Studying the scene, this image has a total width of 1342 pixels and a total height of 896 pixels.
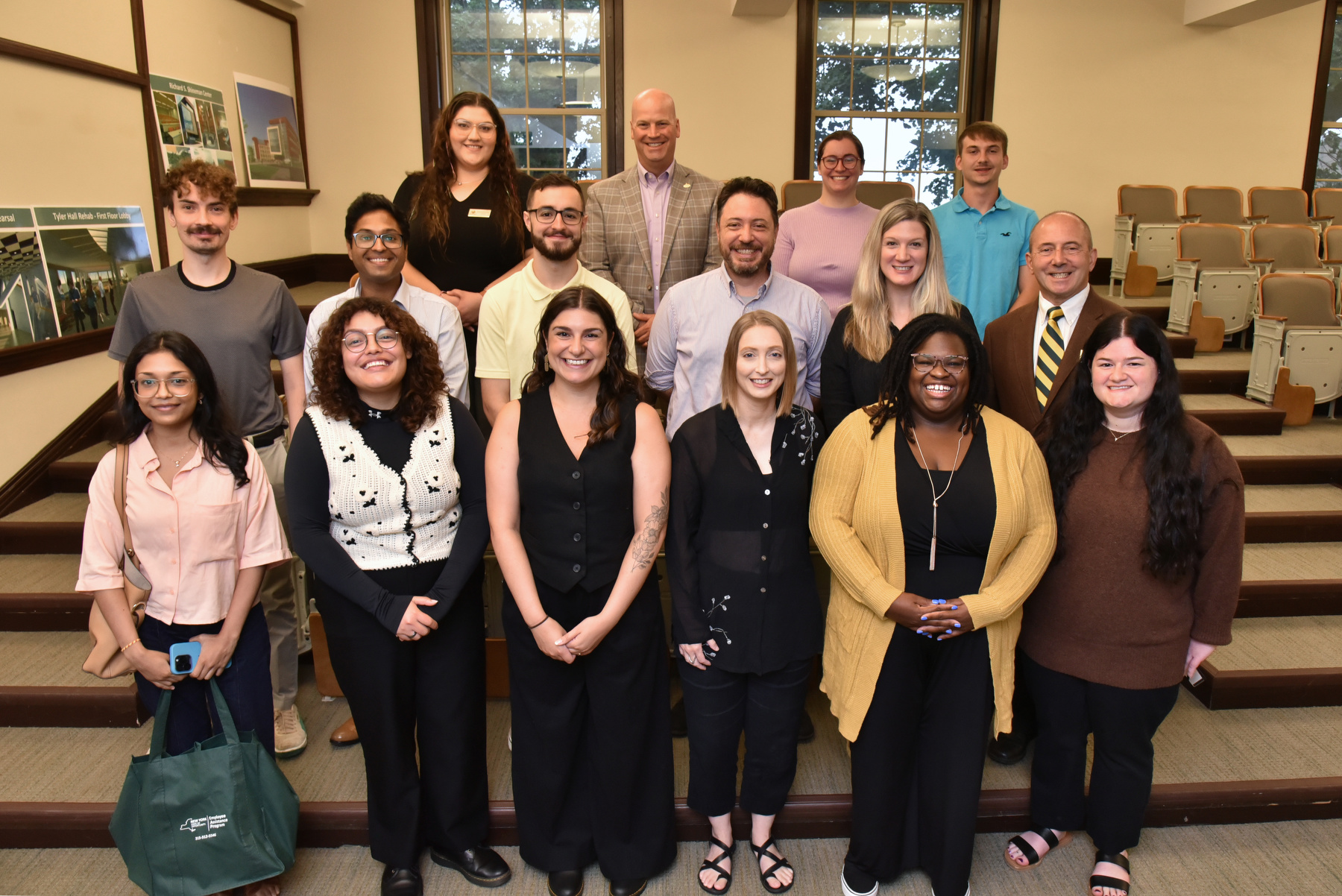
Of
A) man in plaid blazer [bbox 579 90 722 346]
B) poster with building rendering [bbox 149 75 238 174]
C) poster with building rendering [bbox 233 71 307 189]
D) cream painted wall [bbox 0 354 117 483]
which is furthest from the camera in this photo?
poster with building rendering [bbox 233 71 307 189]

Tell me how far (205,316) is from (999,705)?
2477 mm

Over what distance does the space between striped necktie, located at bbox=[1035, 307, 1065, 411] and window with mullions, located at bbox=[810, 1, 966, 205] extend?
530 centimetres

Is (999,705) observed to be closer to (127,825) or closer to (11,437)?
(127,825)

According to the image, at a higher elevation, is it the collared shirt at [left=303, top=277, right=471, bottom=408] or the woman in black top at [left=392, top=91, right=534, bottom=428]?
the woman in black top at [left=392, top=91, right=534, bottom=428]

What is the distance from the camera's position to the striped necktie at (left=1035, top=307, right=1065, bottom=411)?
2.54m

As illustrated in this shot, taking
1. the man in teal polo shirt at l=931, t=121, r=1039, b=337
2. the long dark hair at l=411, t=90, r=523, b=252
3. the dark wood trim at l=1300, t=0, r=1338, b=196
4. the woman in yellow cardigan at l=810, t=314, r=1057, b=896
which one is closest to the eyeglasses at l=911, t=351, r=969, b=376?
the woman in yellow cardigan at l=810, t=314, r=1057, b=896

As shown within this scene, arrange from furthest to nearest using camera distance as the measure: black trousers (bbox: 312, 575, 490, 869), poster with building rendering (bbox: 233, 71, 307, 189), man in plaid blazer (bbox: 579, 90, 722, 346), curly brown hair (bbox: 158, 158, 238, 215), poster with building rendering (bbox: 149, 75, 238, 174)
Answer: poster with building rendering (bbox: 233, 71, 307, 189), poster with building rendering (bbox: 149, 75, 238, 174), man in plaid blazer (bbox: 579, 90, 722, 346), curly brown hair (bbox: 158, 158, 238, 215), black trousers (bbox: 312, 575, 490, 869)

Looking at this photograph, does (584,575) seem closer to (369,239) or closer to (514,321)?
(514,321)

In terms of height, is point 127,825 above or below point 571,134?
below

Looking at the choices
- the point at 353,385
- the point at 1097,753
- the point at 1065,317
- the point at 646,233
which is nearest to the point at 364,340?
the point at 353,385

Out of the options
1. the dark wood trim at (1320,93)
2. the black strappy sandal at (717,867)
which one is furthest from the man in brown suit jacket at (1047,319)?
the dark wood trim at (1320,93)

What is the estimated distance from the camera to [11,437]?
12.6ft

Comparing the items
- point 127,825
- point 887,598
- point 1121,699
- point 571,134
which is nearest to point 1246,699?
point 1121,699

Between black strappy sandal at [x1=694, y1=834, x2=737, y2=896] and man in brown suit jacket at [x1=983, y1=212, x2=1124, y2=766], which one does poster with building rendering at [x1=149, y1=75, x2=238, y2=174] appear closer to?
man in brown suit jacket at [x1=983, y1=212, x2=1124, y2=766]
